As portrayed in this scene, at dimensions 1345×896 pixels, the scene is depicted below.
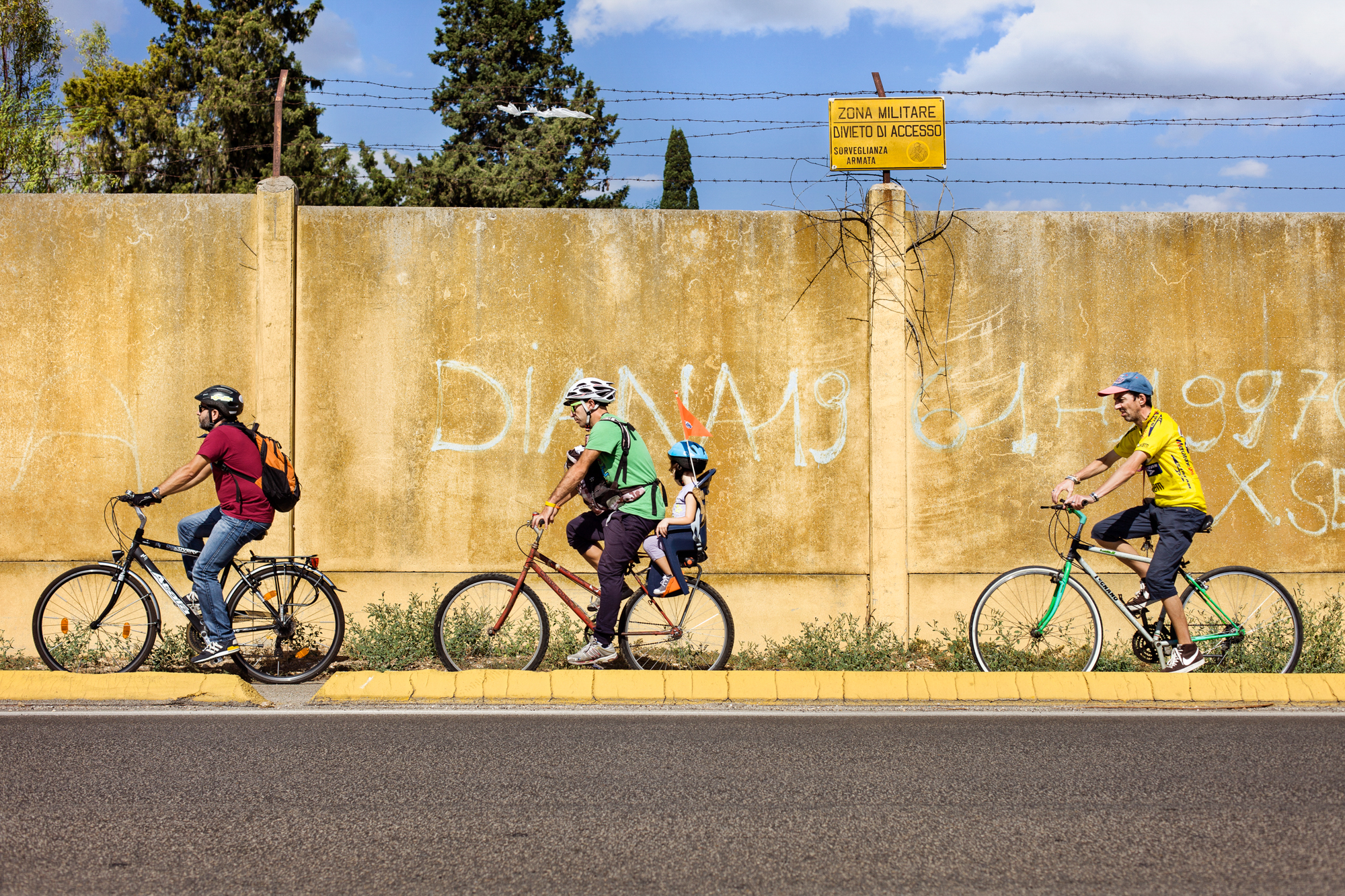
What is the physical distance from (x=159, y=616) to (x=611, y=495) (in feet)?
10.2

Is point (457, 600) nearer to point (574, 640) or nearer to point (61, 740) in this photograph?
point (574, 640)

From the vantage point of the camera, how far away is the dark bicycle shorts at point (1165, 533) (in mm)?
6820

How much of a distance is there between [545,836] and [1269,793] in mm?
3036

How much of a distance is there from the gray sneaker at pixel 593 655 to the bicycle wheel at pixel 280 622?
5.37 ft

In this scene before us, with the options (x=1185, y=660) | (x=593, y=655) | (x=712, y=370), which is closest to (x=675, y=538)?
(x=593, y=655)

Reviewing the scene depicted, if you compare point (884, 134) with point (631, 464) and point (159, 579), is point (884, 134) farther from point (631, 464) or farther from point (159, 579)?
point (159, 579)

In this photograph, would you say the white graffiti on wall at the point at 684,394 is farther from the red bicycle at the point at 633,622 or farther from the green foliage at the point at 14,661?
the green foliage at the point at 14,661

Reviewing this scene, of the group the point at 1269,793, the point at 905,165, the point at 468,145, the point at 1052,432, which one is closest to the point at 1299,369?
the point at 1052,432

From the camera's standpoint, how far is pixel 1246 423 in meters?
8.59

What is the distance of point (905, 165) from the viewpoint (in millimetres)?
8977

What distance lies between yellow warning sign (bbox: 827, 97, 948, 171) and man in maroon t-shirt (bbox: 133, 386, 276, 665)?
524 centimetres

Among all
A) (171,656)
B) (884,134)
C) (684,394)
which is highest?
(884,134)

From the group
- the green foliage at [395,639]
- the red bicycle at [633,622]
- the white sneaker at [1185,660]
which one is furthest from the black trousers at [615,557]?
the white sneaker at [1185,660]

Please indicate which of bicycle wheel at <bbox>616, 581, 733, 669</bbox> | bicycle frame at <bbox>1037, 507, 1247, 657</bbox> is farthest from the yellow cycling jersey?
bicycle wheel at <bbox>616, 581, 733, 669</bbox>
